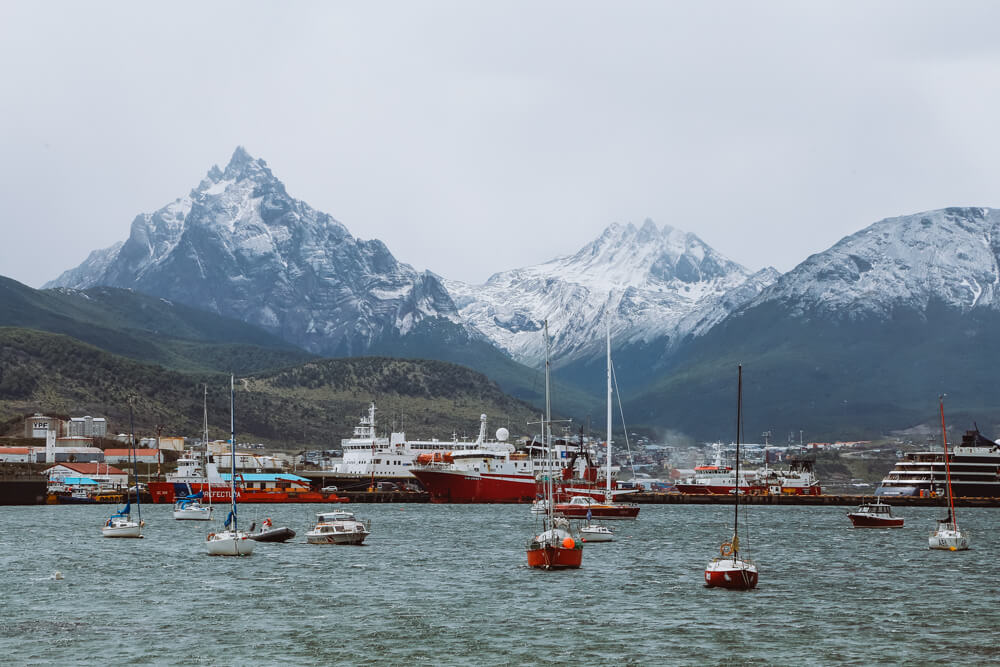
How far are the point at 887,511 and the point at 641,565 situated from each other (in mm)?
68659

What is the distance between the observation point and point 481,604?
7131 cm

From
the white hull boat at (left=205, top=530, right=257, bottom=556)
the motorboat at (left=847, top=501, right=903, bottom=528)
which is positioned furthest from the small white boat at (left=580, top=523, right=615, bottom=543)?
the motorboat at (left=847, top=501, right=903, bottom=528)

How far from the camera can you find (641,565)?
311 ft

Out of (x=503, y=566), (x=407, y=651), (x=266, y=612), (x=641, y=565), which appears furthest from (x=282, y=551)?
(x=407, y=651)

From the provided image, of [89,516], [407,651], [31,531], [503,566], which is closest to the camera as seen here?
[407,651]

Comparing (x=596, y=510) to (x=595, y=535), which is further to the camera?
(x=596, y=510)

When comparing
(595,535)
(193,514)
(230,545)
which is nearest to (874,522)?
(595,535)

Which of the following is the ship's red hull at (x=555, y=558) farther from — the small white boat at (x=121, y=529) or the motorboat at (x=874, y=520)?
the motorboat at (x=874, y=520)

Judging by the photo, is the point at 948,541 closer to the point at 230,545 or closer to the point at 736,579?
the point at 736,579

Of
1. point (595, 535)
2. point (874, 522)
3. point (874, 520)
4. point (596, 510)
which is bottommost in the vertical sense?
point (874, 522)

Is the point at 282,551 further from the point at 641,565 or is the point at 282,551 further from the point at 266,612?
the point at 266,612

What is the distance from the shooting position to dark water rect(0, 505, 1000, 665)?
2203 inches

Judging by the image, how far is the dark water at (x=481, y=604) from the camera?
56.0 metres

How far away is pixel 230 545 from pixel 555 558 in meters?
27.0
